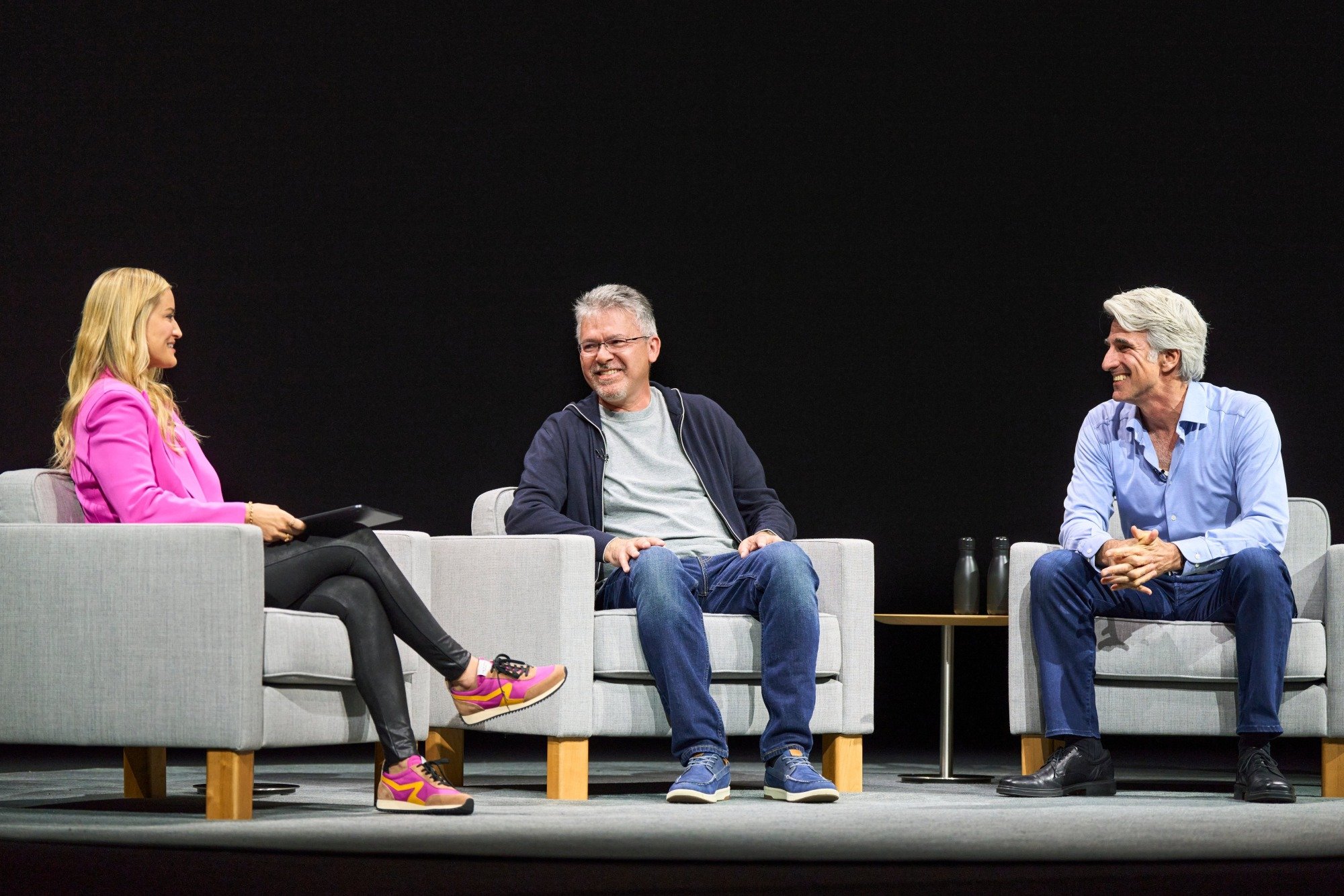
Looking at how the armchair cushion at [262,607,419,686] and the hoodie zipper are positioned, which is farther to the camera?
the hoodie zipper

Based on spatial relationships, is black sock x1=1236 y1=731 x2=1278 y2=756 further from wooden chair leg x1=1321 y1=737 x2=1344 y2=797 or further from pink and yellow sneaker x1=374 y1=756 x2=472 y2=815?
pink and yellow sneaker x1=374 y1=756 x2=472 y2=815

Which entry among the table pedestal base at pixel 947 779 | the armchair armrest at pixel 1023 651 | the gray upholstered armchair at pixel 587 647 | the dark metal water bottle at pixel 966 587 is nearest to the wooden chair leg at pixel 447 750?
the gray upholstered armchair at pixel 587 647

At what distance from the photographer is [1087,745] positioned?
3.29m

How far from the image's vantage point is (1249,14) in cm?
487

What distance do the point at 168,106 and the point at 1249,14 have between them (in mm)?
3443

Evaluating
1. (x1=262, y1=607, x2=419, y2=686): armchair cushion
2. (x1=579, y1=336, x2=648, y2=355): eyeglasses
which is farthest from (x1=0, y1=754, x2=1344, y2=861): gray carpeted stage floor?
(x1=579, y1=336, x2=648, y2=355): eyeglasses

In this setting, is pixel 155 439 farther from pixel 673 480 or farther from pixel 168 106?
pixel 168 106

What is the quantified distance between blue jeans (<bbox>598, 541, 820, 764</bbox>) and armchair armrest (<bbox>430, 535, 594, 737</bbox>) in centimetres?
13

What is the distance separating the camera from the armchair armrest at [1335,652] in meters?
3.33

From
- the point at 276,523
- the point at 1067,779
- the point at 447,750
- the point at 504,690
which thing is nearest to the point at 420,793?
the point at 504,690

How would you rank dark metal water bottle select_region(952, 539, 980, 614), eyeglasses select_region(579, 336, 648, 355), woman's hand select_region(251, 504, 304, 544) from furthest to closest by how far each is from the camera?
dark metal water bottle select_region(952, 539, 980, 614)
eyeglasses select_region(579, 336, 648, 355)
woman's hand select_region(251, 504, 304, 544)

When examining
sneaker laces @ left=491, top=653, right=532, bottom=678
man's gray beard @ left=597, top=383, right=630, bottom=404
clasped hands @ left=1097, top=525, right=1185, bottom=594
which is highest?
man's gray beard @ left=597, top=383, right=630, bottom=404

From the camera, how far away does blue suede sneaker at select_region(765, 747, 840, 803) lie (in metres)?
3.06

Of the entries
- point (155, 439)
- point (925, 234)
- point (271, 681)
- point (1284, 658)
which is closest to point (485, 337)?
point (925, 234)
